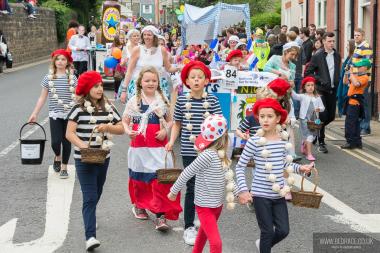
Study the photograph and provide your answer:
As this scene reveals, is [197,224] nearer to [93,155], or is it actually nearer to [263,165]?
[93,155]

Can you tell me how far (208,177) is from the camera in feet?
16.9

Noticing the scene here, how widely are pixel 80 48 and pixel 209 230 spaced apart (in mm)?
15104

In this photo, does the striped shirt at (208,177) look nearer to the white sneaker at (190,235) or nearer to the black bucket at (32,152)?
the white sneaker at (190,235)

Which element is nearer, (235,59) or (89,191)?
(89,191)

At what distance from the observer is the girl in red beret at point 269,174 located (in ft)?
16.6

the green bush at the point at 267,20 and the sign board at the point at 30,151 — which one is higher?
the green bush at the point at 267,20

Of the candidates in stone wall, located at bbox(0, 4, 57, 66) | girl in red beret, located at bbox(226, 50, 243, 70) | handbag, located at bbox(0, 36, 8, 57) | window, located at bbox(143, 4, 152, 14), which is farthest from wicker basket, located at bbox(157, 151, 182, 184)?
window, located at bbox(143, 4, 152, 14)

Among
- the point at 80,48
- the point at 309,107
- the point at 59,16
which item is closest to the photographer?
the point at 309,107

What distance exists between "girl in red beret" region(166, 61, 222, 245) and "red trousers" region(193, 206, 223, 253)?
2.18ft

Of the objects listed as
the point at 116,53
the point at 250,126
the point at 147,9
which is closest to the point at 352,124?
the point at 250,126

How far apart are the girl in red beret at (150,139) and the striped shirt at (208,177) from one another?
119 centimetres

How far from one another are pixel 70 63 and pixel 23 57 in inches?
1087

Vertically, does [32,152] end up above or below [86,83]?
below

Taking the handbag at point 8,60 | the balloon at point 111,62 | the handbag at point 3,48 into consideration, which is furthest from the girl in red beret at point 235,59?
the handbag at point 8,60
